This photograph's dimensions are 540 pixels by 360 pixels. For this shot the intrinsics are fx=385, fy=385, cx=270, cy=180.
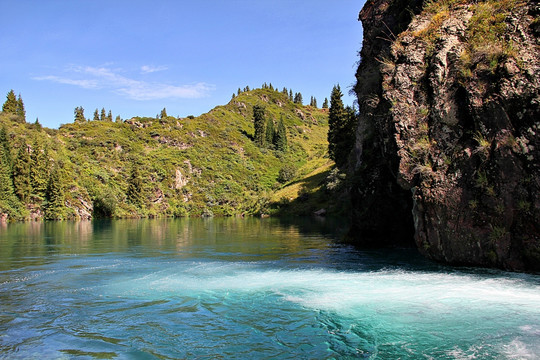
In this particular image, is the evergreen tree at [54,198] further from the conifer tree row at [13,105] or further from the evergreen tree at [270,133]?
the evergreen tree at [270,133]

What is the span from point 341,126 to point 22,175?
69.8 m

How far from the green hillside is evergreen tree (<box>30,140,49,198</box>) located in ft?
0.64

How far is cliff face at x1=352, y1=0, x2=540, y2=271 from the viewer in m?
13.5

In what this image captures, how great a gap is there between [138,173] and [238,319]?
103 metres

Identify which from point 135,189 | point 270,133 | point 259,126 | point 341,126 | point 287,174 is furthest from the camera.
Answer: point 270,133

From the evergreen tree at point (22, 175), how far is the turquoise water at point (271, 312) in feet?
247

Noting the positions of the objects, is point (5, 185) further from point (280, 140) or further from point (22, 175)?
point (280, 140)

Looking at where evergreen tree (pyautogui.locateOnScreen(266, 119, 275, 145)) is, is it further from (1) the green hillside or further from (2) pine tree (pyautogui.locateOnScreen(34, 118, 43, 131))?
(2) pine tree (pyautogui.locateOnScreen(34, 118, 43, 131))

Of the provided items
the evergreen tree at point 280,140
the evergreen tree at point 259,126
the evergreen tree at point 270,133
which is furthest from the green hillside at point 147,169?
the evergreen tree at point 270,133

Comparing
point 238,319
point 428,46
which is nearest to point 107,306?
point 238,319

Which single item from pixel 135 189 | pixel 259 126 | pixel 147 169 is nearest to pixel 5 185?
pixel 135 189

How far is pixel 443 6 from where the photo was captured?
18.8m

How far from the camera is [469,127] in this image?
50.4 ft

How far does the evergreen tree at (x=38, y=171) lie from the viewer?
85.9 metres
